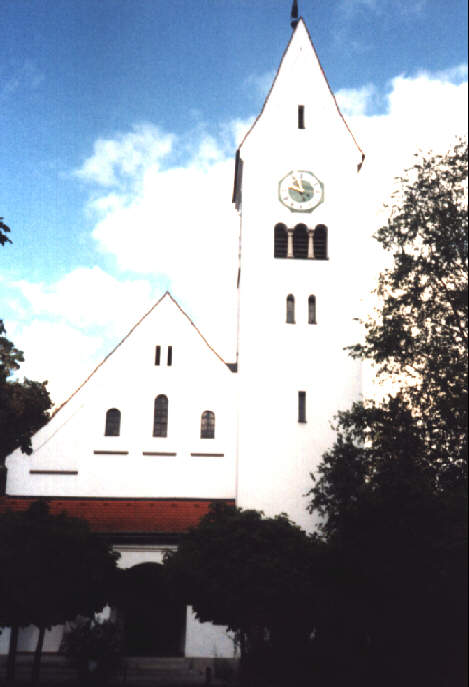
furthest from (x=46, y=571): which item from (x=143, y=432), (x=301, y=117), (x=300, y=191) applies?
(x=301, y=117)

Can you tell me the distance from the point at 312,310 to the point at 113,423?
988 cm

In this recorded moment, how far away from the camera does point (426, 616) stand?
13.1 meters

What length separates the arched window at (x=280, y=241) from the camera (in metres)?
29.8

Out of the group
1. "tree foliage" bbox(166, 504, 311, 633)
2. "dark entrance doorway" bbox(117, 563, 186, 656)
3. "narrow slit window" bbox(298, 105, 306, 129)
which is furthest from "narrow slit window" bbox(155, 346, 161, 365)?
"narrow slit window" bbox(298, 105, 306, 129)

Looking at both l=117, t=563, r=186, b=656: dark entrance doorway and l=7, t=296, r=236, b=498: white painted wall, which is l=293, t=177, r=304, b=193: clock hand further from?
l=117, t=563, r=186, b=656: dark entrance doorway

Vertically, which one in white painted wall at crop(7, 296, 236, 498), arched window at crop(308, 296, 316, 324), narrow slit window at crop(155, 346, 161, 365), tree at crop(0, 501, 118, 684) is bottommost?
tree at crop(0, 501, 118, 684)

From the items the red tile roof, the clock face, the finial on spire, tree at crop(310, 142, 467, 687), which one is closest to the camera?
tree at crop(310, 142, 467, 687)

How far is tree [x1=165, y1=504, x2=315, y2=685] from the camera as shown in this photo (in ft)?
59.2

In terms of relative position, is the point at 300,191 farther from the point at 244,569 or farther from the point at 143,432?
the point at 244,569

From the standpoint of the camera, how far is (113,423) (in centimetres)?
2847

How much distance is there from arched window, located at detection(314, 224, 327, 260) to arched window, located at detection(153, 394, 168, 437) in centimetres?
925

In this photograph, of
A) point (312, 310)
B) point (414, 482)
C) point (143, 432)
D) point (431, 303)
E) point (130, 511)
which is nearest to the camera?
point (414, 482)

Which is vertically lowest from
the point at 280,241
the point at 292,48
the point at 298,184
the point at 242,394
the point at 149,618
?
the point at 149,618

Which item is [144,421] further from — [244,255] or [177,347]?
[244,255]
